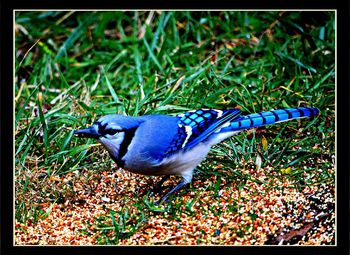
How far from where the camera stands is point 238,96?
15.8ft

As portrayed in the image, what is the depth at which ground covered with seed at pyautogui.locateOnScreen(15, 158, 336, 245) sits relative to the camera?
12.7 feet

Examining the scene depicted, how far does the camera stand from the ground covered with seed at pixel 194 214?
386 cm

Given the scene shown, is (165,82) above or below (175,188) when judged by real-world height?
above

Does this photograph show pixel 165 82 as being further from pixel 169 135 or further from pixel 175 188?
pixel 175 188

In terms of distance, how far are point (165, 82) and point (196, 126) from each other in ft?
3.57

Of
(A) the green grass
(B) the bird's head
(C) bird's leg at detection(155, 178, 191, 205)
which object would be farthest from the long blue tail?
(B) the bird's head

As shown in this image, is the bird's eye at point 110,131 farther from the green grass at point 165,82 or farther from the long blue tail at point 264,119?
the long blue tail at point 264,119

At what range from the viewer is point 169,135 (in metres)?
4.09

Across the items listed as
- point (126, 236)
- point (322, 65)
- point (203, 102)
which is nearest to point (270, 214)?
point (126, 236)

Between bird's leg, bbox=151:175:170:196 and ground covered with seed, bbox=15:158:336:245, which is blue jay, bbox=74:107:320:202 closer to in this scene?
bird's leg, bbox=151:175:170:196

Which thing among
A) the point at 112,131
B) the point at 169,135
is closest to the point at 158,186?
the point at 169,135

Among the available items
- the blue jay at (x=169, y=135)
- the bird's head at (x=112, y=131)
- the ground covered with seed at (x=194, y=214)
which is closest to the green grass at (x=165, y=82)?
the ground covered with seed at (x=194, y=214)

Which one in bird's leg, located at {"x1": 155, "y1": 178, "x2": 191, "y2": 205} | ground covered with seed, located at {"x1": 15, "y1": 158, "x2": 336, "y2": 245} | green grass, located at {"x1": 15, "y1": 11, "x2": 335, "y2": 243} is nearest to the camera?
ground covered with seed, located at {"x1": 15, "y1": 158, "x2": 336, "y2": 245}
